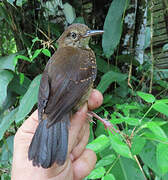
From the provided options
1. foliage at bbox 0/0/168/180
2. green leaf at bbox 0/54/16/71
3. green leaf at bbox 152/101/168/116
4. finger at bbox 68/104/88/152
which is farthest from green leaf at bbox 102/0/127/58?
green leaf at bbox 152/101/168/116

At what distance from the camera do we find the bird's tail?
3.51 feet

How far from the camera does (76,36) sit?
1.89 m

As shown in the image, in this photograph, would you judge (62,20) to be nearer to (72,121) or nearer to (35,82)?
(35,82)

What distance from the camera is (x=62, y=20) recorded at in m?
2.19

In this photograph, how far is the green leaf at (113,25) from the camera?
182 centimetres

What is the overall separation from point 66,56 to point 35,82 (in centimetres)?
43

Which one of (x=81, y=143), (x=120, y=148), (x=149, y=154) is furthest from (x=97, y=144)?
(x=81, y=143)

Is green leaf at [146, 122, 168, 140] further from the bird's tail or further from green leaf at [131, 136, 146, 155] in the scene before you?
the bird's tail

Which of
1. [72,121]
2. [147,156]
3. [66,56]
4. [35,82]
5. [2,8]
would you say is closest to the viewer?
[147,156]

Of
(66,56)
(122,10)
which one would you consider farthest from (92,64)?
(122,10)

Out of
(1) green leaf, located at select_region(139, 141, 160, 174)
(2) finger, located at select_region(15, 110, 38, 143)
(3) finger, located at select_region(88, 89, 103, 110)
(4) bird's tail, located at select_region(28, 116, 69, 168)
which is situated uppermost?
(3) finger, located at select_region(88, 89, 103, 110)

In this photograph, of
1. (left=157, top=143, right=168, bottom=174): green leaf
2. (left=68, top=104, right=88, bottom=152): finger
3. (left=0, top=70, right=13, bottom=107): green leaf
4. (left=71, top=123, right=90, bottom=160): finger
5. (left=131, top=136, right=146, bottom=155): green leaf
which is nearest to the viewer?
(left=157, top=143, right=168, bottom=174): green leaf

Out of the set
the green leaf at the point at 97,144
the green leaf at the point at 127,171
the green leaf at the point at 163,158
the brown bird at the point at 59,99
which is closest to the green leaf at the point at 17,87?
the brown bird at the point at 59,99

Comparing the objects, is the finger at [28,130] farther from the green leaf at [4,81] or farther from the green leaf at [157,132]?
the green leaf at [157,132]
